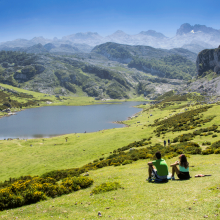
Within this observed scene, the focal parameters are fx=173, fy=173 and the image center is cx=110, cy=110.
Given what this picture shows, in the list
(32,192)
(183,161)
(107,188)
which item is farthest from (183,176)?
(32,192)

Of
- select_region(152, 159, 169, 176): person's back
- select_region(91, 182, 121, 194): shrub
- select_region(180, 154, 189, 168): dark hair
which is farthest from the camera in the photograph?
select_region(91, 182, 121, 194): shrub

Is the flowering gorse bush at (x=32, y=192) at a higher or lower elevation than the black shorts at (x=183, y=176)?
lower

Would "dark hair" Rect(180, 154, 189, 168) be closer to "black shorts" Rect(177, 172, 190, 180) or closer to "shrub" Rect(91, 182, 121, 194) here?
"black shorts" Rect(177, 172, 190, 180)

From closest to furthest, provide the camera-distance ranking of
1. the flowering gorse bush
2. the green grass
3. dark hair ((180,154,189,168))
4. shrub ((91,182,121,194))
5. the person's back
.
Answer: the green grass, the flowering gorse bush, dark hair ((180,154,189,168)), the person's back, shrub ((91,182,121,194))

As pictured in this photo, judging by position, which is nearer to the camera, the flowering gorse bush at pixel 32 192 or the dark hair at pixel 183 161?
the flowering gorse bush at pixel 32 192

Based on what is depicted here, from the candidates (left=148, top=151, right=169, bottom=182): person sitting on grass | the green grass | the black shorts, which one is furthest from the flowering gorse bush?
the black shorts

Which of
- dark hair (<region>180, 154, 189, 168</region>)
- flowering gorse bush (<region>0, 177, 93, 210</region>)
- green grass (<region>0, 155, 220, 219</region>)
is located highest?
dark hair (<region>180, 154, 189, 168</region>)

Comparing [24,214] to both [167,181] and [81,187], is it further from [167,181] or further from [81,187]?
[167,181]

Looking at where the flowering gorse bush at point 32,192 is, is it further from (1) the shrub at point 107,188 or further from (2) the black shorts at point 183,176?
(2) the black shorts at point 183,176

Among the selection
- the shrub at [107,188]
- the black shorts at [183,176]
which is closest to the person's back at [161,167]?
the black shorts at [183,176]

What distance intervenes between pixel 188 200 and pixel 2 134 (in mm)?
147061

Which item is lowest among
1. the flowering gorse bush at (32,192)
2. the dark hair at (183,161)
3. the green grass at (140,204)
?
the flowering gorse bush at (32,192)

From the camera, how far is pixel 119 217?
10789 mm

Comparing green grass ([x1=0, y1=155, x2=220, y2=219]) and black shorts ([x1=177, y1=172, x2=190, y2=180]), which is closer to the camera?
green grass ([x1=0, y1=155, x2=220, y2=219])
